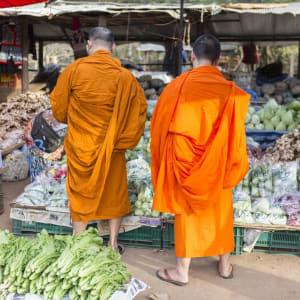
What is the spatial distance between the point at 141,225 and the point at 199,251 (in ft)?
2.97

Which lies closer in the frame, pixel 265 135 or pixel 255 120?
pixel 265 135

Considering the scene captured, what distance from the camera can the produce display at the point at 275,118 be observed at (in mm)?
6441

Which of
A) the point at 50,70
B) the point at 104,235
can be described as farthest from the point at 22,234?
the point at 50,70

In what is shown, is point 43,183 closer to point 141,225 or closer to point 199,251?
point 141,225

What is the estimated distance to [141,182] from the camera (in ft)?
13.5

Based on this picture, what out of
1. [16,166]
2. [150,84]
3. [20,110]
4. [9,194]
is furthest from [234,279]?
[150,84]

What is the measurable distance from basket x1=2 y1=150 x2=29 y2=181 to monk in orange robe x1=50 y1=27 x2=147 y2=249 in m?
2.74

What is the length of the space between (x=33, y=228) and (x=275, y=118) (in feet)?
14.3

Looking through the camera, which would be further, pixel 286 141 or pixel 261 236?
pixel 286 141

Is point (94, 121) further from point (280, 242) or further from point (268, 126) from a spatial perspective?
point (268, 126)

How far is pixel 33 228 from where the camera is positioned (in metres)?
4.09

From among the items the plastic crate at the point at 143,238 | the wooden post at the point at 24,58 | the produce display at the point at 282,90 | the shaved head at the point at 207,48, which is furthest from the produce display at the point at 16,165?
the produce display at the point at 282,90

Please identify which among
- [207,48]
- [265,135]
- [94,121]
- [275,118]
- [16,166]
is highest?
[207,48]

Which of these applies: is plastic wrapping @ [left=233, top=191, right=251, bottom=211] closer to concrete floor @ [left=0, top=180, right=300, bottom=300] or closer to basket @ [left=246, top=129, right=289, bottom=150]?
concrete floor @ [left=0, top=180, right=300, bottom=300]
